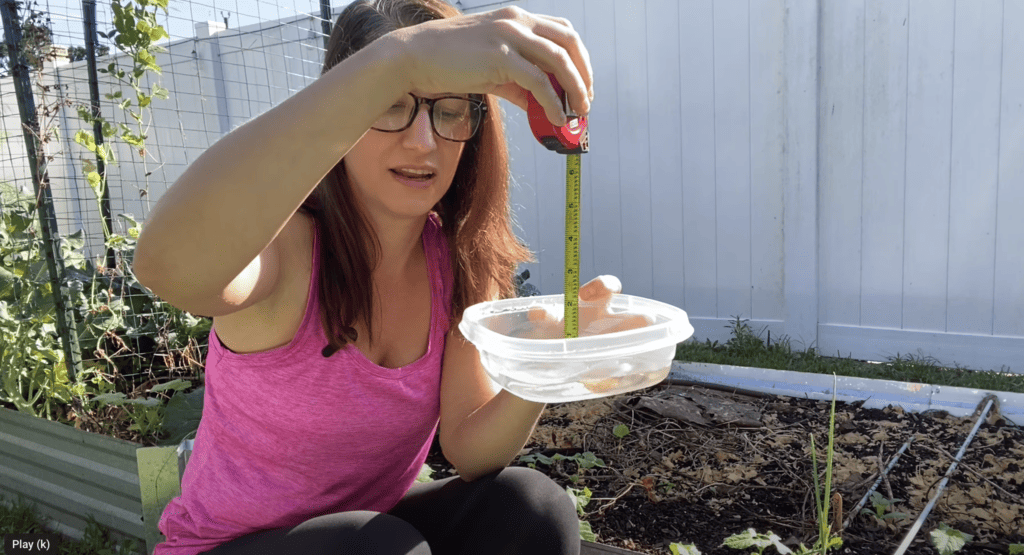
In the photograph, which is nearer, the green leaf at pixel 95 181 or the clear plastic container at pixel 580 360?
the clear plastic container at pixel 580 360

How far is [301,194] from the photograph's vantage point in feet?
2.54

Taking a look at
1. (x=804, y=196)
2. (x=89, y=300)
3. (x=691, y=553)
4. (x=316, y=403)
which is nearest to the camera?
(x=316, y=403)

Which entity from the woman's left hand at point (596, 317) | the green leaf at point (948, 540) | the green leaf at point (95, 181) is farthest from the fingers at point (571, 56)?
the green leaf at point (95, 181)

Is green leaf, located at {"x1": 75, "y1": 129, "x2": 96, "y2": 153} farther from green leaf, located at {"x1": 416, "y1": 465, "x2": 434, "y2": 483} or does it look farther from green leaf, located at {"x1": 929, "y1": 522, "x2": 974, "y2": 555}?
green leaf, located at {"x1": 929, "y1": 522, "x2": 974, "y2": 555}

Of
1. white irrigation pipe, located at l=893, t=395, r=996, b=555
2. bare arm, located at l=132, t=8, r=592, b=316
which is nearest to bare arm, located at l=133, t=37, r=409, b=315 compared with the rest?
bare arm, located at l=132, t=8, r=592, b=316

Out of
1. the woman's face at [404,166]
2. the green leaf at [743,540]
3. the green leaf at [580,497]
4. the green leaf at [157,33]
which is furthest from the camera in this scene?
the green leaf at [157,33]

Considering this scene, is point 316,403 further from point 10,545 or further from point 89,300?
point 89,300

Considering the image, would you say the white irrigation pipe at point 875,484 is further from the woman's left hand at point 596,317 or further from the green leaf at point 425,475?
the green leaf at point 425,475

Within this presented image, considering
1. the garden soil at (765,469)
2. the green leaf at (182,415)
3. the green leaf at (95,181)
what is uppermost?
the green leaf at (95,181)

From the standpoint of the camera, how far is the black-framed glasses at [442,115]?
42.4 inches

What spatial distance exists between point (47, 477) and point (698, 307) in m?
3.10

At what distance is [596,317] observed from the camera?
1213mm

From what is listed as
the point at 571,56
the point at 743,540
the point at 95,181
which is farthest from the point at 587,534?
the point at 95,181

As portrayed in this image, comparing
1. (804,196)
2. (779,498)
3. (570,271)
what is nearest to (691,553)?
(779,498)
